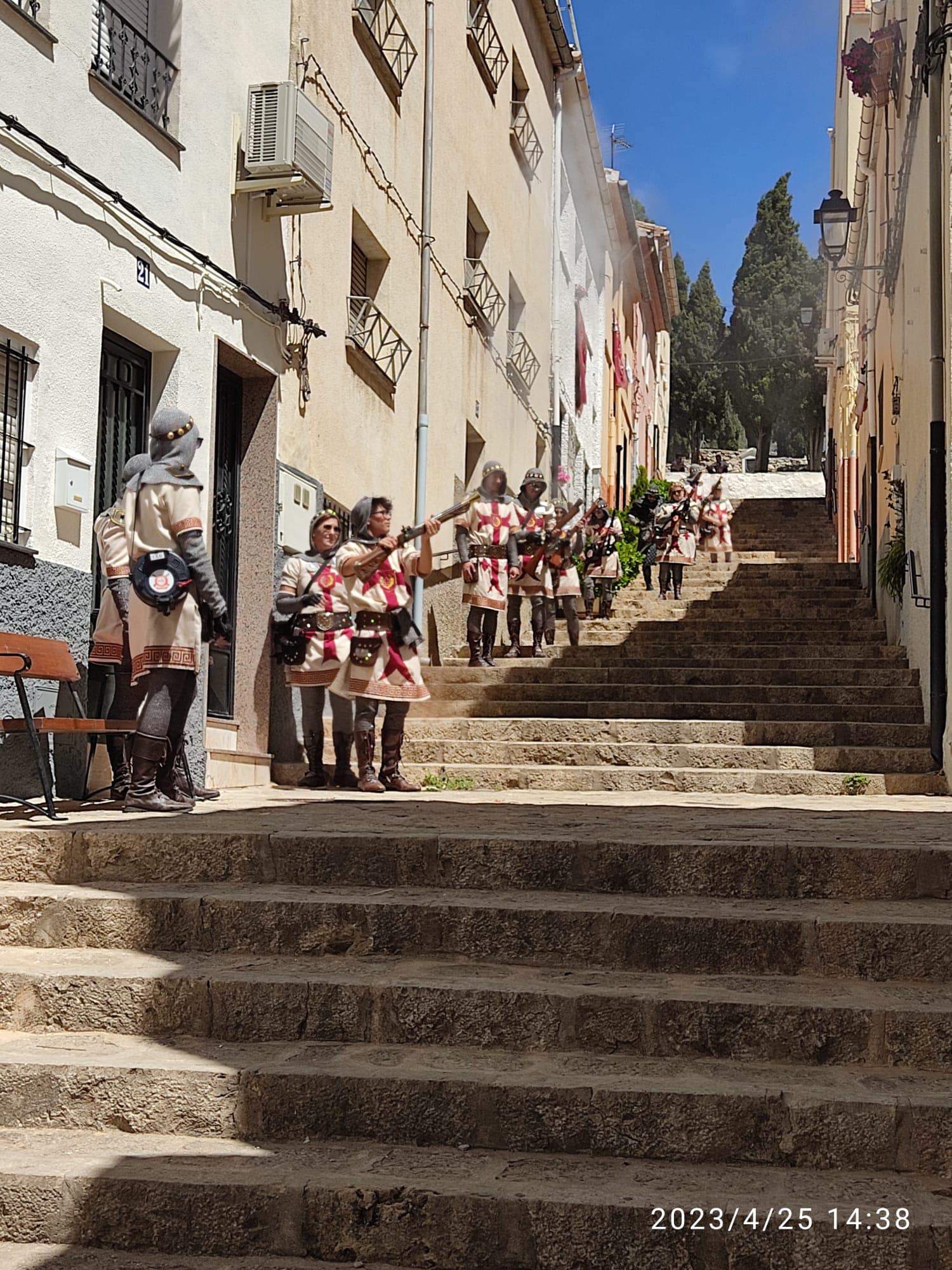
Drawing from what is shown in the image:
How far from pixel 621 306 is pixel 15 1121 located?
31795 mm

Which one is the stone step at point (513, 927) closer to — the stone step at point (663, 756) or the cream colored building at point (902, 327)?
the stone step at point (663, 756)

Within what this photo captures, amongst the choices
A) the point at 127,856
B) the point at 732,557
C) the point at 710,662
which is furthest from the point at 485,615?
the point at 732,557

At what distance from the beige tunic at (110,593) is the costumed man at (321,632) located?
1.77 meters

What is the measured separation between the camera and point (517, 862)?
532 cm

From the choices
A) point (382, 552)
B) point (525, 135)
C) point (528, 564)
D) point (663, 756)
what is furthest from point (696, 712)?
point (525, 135)

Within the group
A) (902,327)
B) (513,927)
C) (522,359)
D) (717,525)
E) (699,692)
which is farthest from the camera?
(717,525)

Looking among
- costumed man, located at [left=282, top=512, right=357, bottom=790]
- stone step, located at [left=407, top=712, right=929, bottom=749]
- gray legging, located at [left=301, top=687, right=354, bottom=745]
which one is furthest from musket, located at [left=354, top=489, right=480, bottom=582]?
stone step, located at [left=407, top=712, right=929, bottom=749]

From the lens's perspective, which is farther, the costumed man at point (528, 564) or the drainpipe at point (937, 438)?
the costumed man at point (528, 564)

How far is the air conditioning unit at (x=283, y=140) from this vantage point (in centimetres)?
934

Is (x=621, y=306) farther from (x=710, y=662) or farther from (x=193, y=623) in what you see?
(x=193, y=623)

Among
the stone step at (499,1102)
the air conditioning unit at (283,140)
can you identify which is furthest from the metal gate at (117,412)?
the stone step at (499,1102)

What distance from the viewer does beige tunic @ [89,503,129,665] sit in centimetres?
718

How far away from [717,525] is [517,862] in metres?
19.7
